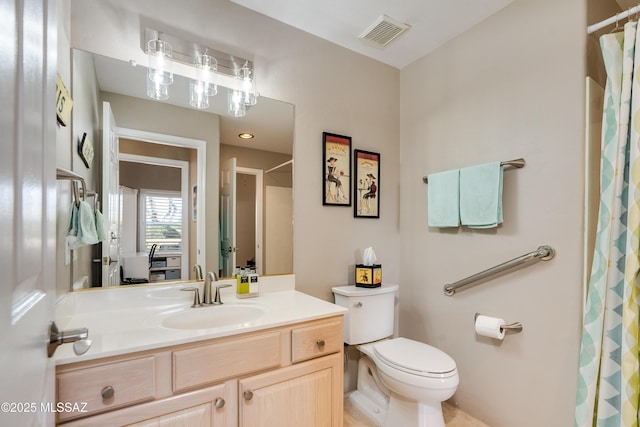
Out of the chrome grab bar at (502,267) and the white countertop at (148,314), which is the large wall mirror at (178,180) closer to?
the white countertop at (148,314)

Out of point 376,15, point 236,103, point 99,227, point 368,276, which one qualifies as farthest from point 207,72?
point 368,276

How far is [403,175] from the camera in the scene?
2426 mm

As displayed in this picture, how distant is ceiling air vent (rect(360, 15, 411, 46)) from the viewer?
1877 millimetres

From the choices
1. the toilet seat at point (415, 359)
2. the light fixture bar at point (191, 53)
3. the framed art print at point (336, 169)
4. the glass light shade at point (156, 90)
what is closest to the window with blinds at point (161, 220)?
the glass light shade at point (156, 90)

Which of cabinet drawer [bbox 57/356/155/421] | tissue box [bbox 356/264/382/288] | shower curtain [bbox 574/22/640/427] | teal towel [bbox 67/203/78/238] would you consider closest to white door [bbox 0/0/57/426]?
cabinet drawer [bbox 57/356/155/421]

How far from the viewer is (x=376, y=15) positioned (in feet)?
6.14

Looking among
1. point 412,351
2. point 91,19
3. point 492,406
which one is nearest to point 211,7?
point 91,19

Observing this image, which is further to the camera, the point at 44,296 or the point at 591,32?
the point at 591,32

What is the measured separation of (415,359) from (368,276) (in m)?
0.56

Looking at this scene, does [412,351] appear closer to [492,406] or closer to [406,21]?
[492,406]

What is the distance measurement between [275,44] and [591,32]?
1633 mm

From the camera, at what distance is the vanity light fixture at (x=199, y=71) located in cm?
153

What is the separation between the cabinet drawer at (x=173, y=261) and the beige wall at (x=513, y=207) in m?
1.61

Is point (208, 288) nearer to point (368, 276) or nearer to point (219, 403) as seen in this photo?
point (219, 403)
